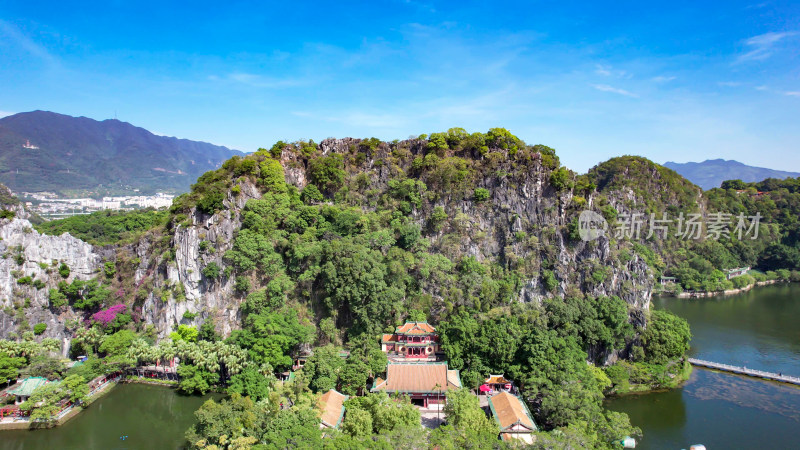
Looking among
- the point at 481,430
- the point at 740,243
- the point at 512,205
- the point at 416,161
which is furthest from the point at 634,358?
the point at 740,243

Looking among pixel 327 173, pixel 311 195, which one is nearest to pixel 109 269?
pixel 311 195

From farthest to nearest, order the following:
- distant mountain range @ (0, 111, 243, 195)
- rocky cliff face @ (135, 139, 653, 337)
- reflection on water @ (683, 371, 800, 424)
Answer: distant mountain range @ (0, 111, 243, 195), rocky cliff face @ (135, 139, 653, 337), reflection on water @ (683, 371, 800, 424)

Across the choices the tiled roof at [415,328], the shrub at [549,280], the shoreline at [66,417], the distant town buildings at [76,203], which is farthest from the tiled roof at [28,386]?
the distant town buildings at [76,203]

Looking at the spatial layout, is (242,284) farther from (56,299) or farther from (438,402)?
(438,402)

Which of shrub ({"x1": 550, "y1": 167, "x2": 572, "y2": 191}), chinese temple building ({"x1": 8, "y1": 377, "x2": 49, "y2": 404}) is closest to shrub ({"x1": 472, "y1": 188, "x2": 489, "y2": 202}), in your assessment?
shrub ({"x1": 550, "y1": 167, "x2": 572, "y2": 191})

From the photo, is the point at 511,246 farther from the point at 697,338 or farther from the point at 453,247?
the point at 697,338

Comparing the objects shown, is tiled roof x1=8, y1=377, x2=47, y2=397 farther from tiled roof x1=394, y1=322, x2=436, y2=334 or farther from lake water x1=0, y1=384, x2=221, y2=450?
tiled roof x1=394, y1=322, x2=436, y2=334

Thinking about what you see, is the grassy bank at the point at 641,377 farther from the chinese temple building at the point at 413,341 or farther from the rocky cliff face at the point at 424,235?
the chinese temple building at the point at 413,341
